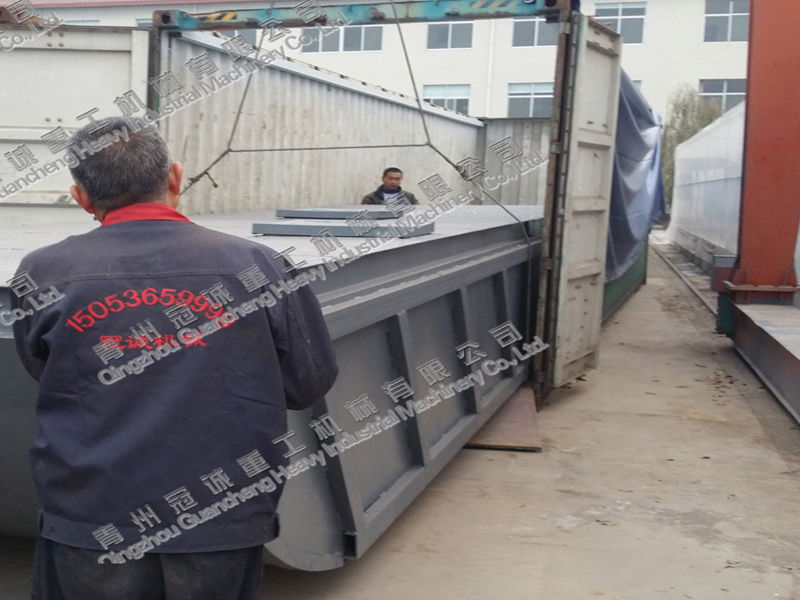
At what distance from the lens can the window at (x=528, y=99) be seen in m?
24.2

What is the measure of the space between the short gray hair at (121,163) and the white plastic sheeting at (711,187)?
7765 millimetres

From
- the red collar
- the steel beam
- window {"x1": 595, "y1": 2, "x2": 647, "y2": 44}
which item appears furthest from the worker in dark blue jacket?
window {"x1": 595, "y1": 2, "x2": 647, "y2": 44}

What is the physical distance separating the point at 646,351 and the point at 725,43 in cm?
1904

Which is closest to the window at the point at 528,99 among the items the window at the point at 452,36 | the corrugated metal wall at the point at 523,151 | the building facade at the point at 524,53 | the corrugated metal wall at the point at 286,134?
the building facade at the point at 524,53

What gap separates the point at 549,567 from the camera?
349 centimetres

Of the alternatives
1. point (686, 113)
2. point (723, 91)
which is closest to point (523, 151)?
point (686, 113)

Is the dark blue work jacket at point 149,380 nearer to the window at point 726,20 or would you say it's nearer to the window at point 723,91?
the window at point 726,20

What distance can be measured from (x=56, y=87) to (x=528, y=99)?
Result: 20088 mm

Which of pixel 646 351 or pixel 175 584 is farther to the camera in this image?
pixel 646 351

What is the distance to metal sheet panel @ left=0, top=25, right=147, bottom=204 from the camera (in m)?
5.66

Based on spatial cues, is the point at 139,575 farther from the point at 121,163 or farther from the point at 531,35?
the point at 531,35

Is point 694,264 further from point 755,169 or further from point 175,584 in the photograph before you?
point 175,584

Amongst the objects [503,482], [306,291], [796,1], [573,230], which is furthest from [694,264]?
[306,291]

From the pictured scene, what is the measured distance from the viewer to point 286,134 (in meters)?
7.10
